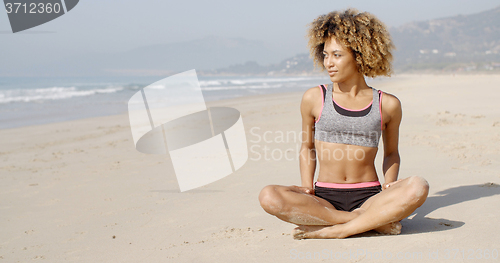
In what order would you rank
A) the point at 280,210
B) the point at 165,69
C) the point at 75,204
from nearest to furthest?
1. the point at 280,210
2. the point at 75,204
3. the point at 165,69

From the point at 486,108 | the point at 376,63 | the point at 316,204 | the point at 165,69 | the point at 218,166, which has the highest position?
the point at 376,63

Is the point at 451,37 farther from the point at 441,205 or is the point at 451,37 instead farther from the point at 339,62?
the point at 339,62

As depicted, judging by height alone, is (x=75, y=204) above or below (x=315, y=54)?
below

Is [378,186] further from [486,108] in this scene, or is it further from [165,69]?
[165,69]

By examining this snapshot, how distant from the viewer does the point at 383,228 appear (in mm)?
2359

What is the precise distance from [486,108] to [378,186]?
777cm

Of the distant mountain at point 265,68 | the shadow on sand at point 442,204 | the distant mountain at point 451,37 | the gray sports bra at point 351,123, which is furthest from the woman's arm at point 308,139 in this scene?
the distant mountain at point 451,37

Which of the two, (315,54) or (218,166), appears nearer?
(315,54)

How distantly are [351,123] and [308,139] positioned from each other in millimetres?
405

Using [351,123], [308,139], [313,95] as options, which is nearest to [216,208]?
[308,139]

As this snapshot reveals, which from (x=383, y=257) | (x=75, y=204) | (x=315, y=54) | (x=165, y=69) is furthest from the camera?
(x=165, y=69)

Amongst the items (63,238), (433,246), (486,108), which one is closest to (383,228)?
(433,246)

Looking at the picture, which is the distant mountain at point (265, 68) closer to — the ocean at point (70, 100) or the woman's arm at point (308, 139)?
the ocean at point (70, 100)

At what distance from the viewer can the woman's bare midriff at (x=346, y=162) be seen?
99.1 inches
